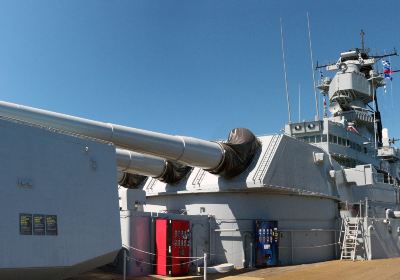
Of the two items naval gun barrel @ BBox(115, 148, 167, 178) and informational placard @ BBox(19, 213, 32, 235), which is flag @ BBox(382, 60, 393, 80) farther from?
informational placard @ BBox(19, 213, 32, 235)

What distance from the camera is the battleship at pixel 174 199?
31.0ft

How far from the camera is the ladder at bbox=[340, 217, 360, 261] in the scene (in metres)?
20.0

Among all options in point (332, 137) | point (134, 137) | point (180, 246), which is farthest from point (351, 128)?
point (134, 137)

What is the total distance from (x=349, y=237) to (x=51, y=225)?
14.5 meters

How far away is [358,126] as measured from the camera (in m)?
34.5

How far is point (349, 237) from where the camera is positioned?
20266mm

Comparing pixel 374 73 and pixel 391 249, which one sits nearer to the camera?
pixel 391 249

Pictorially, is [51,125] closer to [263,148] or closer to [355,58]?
[263,148]

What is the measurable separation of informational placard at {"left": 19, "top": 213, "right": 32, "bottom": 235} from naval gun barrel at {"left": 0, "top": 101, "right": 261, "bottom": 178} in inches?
101

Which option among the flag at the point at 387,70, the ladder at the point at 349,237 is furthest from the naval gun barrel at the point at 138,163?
the flag at the point at 387,70

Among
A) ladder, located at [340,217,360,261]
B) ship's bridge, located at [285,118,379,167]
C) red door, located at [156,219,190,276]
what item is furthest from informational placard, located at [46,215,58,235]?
ship's bridge, located at [285,118,379,167]

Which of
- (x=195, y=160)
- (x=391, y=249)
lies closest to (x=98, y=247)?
(x=195, y=160)

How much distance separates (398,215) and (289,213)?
8.55 metres

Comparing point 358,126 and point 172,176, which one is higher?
point 358,126
